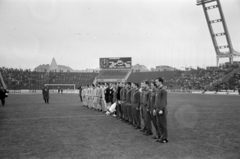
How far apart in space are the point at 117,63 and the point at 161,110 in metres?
67.9

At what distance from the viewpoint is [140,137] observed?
28.6ft

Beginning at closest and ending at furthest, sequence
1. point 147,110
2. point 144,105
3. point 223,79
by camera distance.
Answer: point 147,110 < point 144,105 < point 223,79

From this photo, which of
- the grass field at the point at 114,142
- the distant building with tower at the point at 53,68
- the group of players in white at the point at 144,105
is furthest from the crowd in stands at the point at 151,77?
the grass field at the point at 114,142

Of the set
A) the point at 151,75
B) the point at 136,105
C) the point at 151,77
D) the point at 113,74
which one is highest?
the point at 113,74

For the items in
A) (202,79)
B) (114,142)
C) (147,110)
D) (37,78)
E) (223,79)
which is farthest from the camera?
(37,78)

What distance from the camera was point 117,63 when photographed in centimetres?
7538

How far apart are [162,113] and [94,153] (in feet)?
8.26

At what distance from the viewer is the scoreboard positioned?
7494 centimetres

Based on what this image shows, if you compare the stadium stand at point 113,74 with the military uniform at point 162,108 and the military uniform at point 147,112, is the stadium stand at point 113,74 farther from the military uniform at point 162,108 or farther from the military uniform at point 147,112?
the military uniform at point 162,108

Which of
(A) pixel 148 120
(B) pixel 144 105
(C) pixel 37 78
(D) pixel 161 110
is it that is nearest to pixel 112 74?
(C) pixel 37 78

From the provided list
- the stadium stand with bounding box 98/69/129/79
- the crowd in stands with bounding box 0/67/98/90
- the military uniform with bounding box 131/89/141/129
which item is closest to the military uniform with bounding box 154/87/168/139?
the military uniform with bounding box 131/89/141/129

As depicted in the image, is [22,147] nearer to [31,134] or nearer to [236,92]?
[31,134]

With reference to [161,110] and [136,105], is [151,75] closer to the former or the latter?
[136,105]

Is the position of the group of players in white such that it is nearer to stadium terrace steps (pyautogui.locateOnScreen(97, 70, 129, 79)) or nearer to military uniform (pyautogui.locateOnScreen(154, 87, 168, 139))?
military uniform (pyautogui.locateOnScreen(154, 87, 168, 139))
